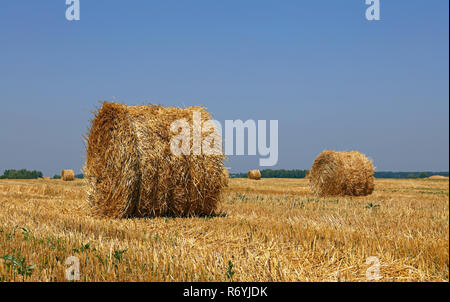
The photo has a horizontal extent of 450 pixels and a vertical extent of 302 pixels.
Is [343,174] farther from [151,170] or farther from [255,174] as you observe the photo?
[255,174]

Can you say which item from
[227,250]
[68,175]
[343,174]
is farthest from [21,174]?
[227,250]

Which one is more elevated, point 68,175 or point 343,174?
point 343,174

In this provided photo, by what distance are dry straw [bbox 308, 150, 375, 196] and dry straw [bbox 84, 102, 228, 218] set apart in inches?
354

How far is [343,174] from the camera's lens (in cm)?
1745

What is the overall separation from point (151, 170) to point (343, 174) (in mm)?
10641

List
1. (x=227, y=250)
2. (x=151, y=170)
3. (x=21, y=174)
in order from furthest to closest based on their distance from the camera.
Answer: (x=21, y=174) < (x=151, y=170) < (x=227, y=250)

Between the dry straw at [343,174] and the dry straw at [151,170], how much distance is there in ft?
29.5

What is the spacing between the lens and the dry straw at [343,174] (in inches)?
688

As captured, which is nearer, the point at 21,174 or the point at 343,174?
the point at 343,174

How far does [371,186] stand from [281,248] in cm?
1352

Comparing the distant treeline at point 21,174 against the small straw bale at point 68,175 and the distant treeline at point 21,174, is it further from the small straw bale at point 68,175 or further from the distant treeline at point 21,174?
the small straw bale at point 68,175

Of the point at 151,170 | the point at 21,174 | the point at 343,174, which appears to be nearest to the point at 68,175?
the point at 21,174

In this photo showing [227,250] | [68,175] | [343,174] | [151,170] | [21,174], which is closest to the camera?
[227,250]
